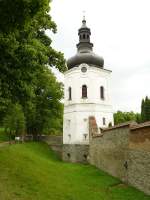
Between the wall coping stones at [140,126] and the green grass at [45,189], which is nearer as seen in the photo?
the green grass at [45,189]

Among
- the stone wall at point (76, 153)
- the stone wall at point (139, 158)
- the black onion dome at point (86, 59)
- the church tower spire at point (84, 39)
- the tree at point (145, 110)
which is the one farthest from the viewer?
the church tower spire at point (84, 39)

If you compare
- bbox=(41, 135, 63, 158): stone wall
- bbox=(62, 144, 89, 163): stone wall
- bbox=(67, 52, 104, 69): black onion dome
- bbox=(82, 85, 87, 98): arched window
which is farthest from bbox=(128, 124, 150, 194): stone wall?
bbox=(41, 135, 63, 158): stone wall

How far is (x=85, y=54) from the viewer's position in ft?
115

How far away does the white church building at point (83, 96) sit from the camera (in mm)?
33969

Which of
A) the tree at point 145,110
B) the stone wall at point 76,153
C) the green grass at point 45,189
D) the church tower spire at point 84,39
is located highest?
the church tower spire at point 84,39

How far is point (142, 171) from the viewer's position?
43.8 feet

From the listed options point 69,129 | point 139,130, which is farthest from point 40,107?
point 139,130

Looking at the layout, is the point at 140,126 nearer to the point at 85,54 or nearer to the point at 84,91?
the point at 84,91

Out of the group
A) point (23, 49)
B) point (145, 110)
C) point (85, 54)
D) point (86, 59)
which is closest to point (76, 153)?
point (145, 110)

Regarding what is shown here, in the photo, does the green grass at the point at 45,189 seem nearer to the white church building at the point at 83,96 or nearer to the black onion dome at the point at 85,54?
the white church building at the point at 83,96

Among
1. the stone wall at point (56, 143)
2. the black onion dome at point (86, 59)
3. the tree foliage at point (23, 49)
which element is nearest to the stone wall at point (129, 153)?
the tree foliage at point (23, 49)

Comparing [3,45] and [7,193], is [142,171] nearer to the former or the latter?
[7,193]

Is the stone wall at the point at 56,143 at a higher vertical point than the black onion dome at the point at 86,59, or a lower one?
lower

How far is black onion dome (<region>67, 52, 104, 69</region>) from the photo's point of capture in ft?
114
